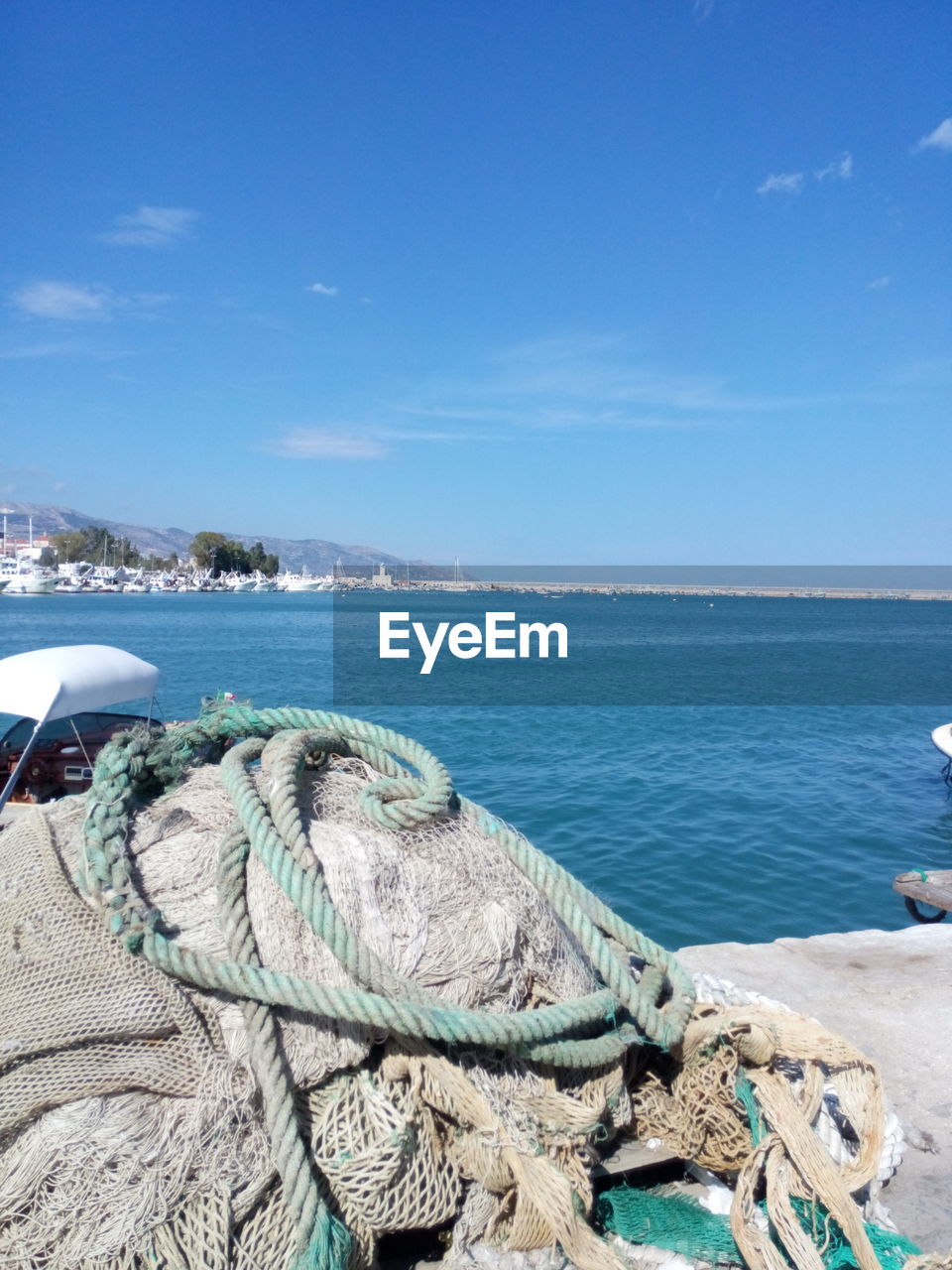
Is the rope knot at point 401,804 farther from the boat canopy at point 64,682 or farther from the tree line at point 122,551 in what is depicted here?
the tree line at point 122,551

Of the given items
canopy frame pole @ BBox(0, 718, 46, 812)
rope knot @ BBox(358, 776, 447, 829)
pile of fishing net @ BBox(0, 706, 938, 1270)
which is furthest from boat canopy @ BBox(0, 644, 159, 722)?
rope knot @ BBox(358, 776, 447, 829)

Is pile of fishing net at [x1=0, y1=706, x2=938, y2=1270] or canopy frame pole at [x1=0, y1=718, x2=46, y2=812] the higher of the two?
pile of fishing net at [x1=0, y1=706, x2=938, y2=1270]

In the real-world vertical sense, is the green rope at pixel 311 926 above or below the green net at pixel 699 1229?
above

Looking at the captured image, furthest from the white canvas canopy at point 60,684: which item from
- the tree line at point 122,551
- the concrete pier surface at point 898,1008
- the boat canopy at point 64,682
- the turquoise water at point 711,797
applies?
the tree line at point 122,551

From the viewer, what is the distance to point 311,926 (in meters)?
2.83

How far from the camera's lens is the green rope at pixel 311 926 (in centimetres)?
270

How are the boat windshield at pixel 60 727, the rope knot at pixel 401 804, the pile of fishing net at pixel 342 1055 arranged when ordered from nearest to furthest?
the pile of fishing net at pixel 342 1055, the rope knot at pixel 401 804, the boat windshield at pixel 60 727

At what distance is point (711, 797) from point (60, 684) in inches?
498

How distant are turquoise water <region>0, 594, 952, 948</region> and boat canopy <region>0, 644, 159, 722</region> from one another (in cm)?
639

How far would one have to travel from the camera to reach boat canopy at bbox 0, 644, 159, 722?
31.4ft

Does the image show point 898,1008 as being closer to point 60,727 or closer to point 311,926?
point 311,926

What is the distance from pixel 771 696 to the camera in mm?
41594

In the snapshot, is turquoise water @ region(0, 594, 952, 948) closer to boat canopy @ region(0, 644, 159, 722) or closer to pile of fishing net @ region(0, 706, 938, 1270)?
boat canopy @ region(0, 644, 159, 722)

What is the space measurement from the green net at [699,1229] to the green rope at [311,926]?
555 mm
